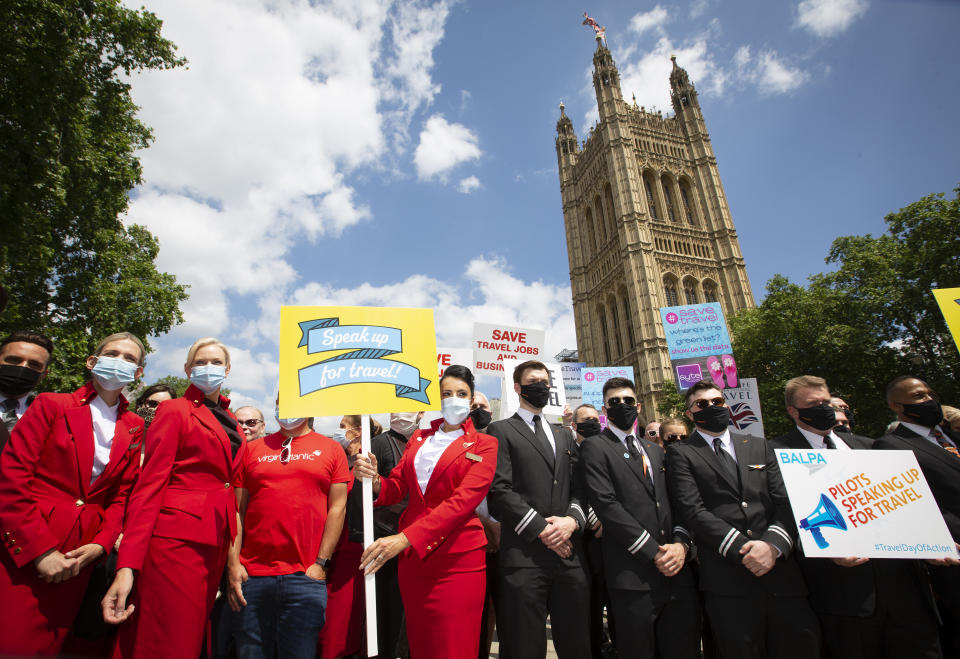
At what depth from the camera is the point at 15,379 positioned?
3.03 metres

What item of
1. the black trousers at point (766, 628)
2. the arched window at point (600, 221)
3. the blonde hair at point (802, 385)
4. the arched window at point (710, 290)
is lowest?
the black trousers at point (766, 628)

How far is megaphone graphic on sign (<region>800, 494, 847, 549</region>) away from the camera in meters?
2.96

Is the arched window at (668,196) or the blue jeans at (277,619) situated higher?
the arched window at (668,196)

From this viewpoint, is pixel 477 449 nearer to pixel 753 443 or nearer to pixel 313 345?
pixel 313 345

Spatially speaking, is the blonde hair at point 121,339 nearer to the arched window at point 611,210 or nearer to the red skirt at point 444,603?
the red skirt at point 444,603

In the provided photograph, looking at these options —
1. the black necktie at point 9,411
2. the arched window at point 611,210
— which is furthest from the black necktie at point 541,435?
the arched window at point 611,210

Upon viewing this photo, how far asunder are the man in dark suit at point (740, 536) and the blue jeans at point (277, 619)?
2524mm

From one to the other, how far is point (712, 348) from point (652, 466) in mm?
10055

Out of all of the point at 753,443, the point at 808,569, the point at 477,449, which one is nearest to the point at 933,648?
the point at 808,569

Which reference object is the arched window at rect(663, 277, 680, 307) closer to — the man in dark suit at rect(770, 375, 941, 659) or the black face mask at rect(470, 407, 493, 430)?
the black face mask at rect(470, 407, 493, 430)

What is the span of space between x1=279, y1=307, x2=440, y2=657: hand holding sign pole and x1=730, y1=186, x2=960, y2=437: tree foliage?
73.6ft

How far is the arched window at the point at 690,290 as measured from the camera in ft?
150

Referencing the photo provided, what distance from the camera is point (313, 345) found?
3.35 m

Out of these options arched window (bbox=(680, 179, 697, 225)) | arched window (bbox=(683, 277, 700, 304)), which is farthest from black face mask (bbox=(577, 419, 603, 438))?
arched window (bbox=(680, 179, 697, 225))
